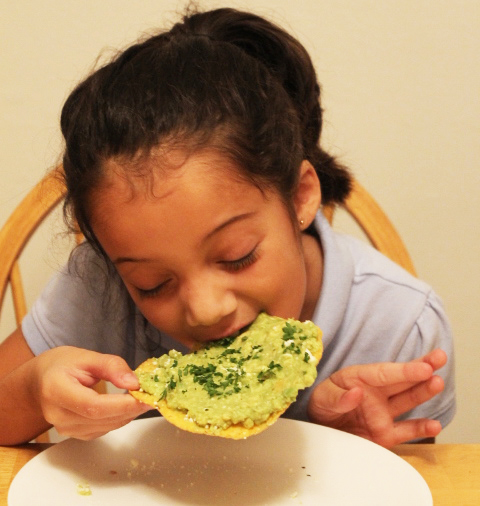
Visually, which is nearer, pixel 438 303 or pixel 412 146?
pixel 438 303

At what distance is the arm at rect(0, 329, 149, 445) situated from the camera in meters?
0.90

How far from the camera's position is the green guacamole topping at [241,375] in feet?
2.88

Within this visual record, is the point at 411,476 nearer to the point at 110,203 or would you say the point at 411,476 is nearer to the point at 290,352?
the point at 290,352

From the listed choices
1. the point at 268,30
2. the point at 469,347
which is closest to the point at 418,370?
the point at 268,30

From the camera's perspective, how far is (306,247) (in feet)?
4.43

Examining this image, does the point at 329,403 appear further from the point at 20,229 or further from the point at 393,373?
the point at 20,229

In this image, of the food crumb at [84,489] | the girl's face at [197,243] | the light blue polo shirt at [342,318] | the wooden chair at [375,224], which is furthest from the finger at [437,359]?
the wooden chair at [375,224]

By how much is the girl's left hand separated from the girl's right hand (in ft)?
1.03

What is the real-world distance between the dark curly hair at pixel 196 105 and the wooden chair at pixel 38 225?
391 millimetres

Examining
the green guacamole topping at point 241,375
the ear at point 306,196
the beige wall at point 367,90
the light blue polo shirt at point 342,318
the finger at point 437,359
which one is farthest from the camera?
the beige wall at point 367,90

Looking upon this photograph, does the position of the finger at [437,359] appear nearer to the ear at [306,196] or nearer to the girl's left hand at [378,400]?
the girl's left hand at [378,400]

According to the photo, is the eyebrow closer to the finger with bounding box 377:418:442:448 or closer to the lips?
the lips

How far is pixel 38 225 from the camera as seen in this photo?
1.58 m

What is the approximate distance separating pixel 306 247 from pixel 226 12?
0.43 m
